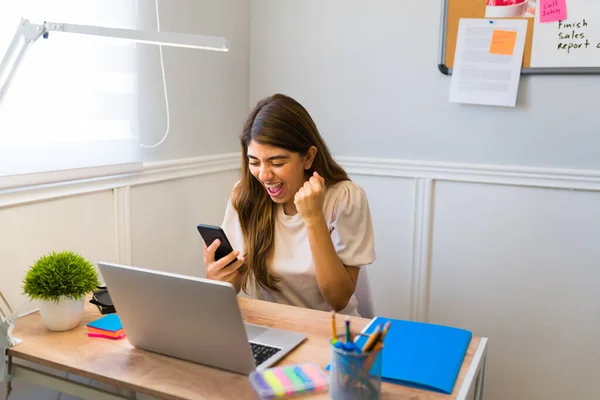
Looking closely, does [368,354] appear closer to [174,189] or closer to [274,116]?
[274,116]

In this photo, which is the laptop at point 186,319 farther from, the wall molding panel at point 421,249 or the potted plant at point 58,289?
the wall molding panel at point 421,249

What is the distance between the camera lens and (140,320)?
3.80 feet

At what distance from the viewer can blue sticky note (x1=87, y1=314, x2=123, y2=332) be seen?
128cm

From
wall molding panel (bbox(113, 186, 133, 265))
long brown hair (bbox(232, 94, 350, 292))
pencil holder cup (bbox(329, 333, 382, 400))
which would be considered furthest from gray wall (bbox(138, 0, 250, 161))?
pencil holder cup (bbox(329, 333, 382, 400))

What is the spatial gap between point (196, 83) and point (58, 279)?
1104 millimetres

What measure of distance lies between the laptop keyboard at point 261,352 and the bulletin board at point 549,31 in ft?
4.74

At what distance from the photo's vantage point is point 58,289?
1276 millimetres

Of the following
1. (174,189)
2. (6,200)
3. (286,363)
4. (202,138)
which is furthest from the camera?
(202,138)

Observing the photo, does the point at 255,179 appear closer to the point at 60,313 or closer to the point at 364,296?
the point at 364,296

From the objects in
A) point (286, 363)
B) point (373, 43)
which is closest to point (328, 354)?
point (286, 363)

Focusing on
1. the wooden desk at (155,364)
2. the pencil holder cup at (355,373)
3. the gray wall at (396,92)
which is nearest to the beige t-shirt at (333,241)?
the wooden desk at (155,364)

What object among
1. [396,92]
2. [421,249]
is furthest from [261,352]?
[396,92]

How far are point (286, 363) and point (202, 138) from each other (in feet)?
4.23

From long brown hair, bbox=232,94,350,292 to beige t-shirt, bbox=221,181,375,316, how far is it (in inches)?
1.3
